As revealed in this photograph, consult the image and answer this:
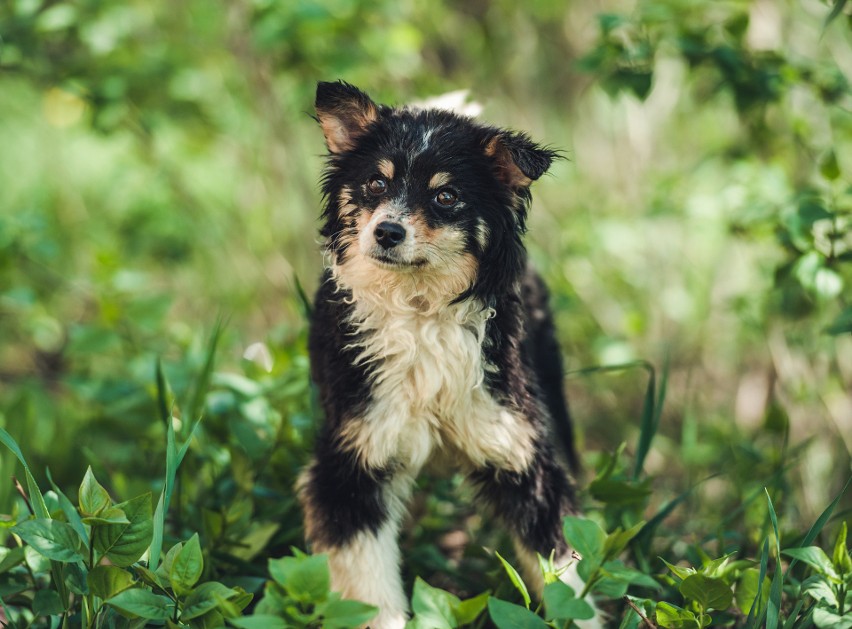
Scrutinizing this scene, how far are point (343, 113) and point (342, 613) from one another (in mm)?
1610

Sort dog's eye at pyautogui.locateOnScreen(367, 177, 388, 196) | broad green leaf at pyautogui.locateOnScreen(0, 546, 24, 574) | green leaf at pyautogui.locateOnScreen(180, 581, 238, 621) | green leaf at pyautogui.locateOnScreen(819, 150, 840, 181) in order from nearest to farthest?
green leaf at pyautogui.locateOnScreen(180, 581, 238, 621) → broad green leaf at pyautogui.locateOnScreen(0, 546, 24, 574) → dog's eye at pyautogui.locateOnScreen(367, 177, 388, 196) → green leaf at pyautogui.locateOnScreen(819, 150, 840, 181)

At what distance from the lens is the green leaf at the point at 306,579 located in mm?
1889

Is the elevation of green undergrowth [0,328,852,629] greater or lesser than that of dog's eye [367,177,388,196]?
lesser

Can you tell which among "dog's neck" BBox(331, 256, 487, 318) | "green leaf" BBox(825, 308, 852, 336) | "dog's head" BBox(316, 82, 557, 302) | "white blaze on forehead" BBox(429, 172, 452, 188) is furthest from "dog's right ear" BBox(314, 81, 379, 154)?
"green leaf" BBox(825, 308, 852, 336)

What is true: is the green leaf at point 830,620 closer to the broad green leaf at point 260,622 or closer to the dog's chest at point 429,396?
the dog's chest at point 429,396

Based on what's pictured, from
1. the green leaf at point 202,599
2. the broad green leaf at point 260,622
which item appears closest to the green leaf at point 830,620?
the broad green leaf at point 260,622

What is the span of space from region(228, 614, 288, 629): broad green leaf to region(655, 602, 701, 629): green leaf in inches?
38.7

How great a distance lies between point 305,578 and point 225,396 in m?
1.74

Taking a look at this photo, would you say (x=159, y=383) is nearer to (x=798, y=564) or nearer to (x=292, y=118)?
(x=798, y=564)

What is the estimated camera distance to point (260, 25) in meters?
4.02

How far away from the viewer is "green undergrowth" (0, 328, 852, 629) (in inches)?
79.0

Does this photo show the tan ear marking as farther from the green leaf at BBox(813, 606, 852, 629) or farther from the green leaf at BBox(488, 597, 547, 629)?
the green leaf at BBox(813, 606, 852, 629)

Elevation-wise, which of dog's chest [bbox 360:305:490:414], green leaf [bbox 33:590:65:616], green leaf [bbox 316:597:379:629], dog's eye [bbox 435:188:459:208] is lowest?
green leaf [bbox 33:590:65:616]

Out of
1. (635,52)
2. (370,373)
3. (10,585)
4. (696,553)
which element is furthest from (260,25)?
(696,553)
